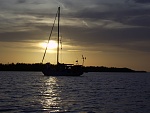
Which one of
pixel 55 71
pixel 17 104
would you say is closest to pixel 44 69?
pixel 55 71

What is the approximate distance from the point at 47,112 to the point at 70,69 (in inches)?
4410

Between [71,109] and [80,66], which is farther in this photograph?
[80,66]

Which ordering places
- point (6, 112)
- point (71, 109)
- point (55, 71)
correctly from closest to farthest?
point (6, 112) < point (71, 109) < point (55, 71)

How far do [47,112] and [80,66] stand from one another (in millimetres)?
116253

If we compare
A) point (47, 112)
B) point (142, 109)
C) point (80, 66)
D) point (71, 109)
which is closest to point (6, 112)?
point (47, 112)

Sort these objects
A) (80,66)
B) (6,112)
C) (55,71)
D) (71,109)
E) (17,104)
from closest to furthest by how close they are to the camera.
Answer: (6,112) → (71,109) → (17,104) → (55,71) → (80,66)

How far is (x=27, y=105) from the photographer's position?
140 feet

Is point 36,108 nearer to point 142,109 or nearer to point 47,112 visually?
point 47,112

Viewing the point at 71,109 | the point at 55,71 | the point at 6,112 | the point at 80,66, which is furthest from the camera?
the point at 80,66

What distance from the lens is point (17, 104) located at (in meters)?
43.2

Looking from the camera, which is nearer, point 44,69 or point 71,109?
point 71,109

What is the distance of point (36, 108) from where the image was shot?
1587 inches

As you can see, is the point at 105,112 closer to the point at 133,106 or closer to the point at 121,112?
the point at 121,112

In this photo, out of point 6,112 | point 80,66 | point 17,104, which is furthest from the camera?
point 80,66
